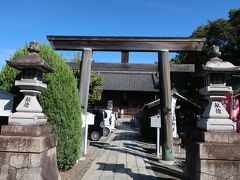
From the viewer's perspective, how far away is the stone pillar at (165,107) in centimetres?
1138

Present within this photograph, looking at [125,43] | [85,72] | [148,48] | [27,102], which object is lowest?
[27,102]

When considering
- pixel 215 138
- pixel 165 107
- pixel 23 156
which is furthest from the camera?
pixel 165 107

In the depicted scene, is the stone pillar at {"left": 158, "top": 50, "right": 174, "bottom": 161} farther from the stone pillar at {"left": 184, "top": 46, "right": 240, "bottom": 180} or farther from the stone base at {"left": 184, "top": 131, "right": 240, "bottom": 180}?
Result: the stone base at {"left": 184, "top": 131, "right": 240, "bottom": 180}

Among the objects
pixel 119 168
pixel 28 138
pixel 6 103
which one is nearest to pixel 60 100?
pixel 6 103

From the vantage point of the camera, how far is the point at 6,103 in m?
7.62

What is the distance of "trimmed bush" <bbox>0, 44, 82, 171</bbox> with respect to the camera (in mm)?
8320

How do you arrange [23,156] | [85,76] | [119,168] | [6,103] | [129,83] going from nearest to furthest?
[23,156], [6,103], [119,168], [85,76], [129,83]

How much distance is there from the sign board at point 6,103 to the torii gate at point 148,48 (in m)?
4.21

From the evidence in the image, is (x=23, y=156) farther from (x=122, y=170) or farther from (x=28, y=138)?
(x=122, y=170)

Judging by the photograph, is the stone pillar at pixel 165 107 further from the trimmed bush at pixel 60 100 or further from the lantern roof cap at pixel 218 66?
the lantern roof cap at pixel 218 66

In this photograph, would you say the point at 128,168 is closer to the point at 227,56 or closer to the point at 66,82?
the point at 66,82

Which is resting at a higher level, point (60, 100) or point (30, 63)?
point (30, 63)

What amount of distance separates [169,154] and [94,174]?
11.6ft

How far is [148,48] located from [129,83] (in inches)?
1487
